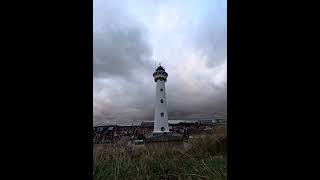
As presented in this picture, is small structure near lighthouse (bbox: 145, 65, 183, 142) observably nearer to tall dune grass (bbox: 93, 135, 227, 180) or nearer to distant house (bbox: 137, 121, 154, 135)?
distant house (bbox: 137, 121, 154, 135)

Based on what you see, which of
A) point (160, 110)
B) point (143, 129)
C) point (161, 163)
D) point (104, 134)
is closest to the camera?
point (161, 163)

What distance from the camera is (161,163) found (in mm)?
3756

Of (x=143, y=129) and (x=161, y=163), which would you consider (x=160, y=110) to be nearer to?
(x=143, y=129)

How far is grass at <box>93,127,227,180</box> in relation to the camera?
3062mm

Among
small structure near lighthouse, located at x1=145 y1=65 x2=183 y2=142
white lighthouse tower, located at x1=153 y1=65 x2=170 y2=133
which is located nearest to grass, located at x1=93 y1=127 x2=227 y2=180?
small structure near lighthouse, located at x1=145 y1=65 x2=183 y2=142

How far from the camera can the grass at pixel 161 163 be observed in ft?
10.0

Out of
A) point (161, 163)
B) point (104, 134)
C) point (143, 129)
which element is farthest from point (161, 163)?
point (143, 129)

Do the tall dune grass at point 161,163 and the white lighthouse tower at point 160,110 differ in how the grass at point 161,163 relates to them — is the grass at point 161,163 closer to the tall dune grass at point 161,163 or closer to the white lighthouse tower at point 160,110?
the tall dune grass at point 161,163
